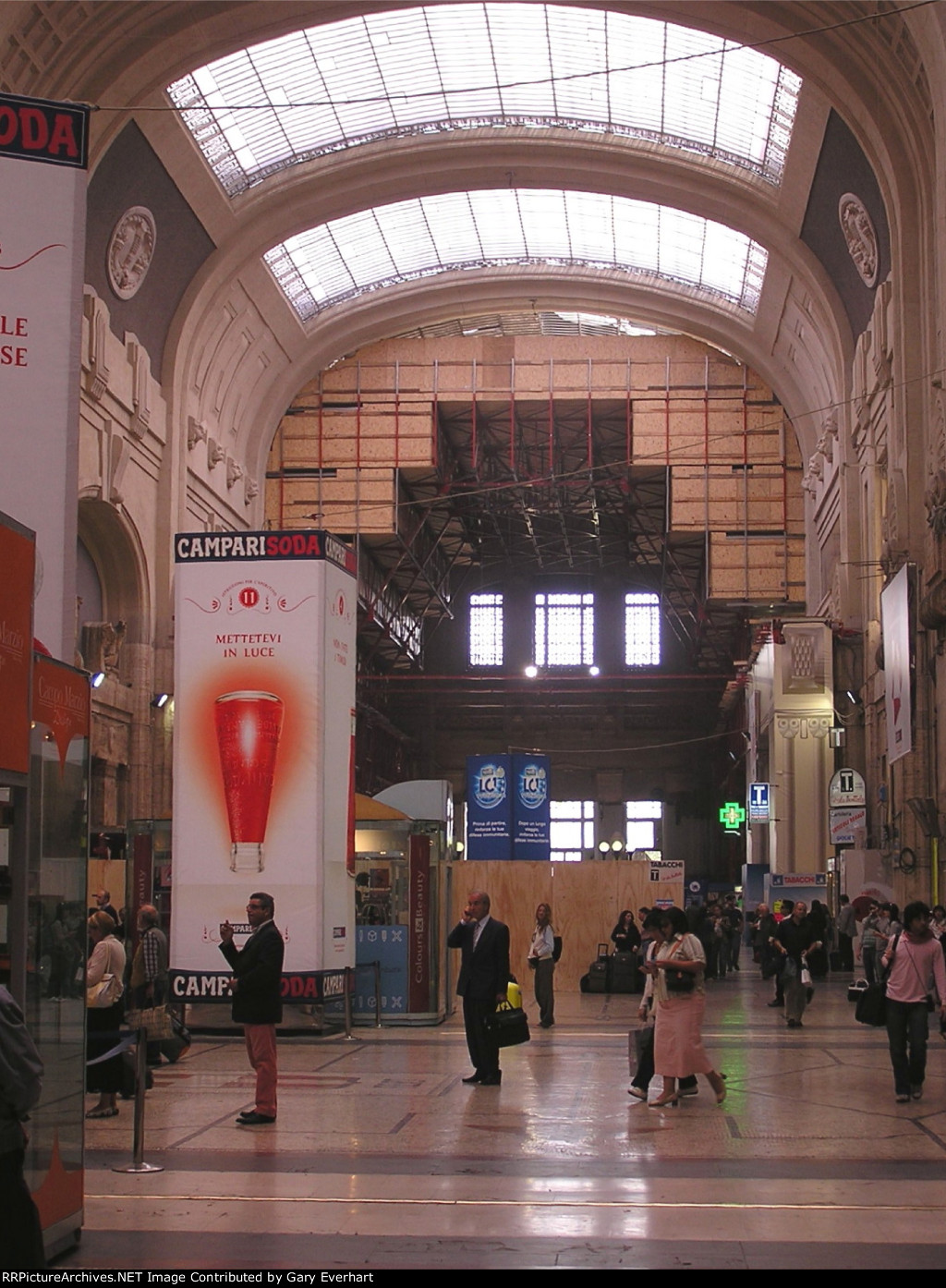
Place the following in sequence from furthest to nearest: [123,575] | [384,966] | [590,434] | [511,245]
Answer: [590,434]
[511,245]
[123,575]
[384,966]

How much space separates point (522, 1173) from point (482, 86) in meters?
27.7

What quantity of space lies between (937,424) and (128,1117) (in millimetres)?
18348

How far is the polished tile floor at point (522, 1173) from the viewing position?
6.88 m

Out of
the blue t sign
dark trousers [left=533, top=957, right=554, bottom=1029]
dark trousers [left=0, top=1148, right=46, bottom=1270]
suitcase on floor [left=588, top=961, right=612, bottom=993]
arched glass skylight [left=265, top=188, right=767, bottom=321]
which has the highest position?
arched glass skylight [left=265, top=188, right=767, bottom=321]

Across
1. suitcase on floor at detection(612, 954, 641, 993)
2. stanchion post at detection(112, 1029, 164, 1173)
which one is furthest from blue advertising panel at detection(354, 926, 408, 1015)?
stanchion post at detection(112, 1029, 164, 1173)

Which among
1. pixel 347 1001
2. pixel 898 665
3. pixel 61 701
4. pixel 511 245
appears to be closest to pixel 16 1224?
pixel 61 701

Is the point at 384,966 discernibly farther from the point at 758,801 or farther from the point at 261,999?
the point at 758,801

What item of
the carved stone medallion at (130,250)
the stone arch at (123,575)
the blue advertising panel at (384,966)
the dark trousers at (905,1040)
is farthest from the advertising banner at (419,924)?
the carved stone medallion at (130,250)

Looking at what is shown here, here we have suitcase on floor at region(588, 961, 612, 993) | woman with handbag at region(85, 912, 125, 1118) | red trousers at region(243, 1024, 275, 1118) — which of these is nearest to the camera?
red trousers at region(243, 1024, 275, 1118)

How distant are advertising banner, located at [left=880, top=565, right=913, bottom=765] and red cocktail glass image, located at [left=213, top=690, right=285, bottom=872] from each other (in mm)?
11630

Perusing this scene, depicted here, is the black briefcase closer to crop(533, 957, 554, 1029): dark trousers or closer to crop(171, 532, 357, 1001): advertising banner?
crop(171, 532, 357, 1001): advertising banner

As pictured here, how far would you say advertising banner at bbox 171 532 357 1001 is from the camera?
659 inches

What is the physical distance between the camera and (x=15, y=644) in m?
6.66

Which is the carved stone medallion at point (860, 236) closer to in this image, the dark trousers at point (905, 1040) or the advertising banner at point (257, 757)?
the advertising banner at point (257, 757)
